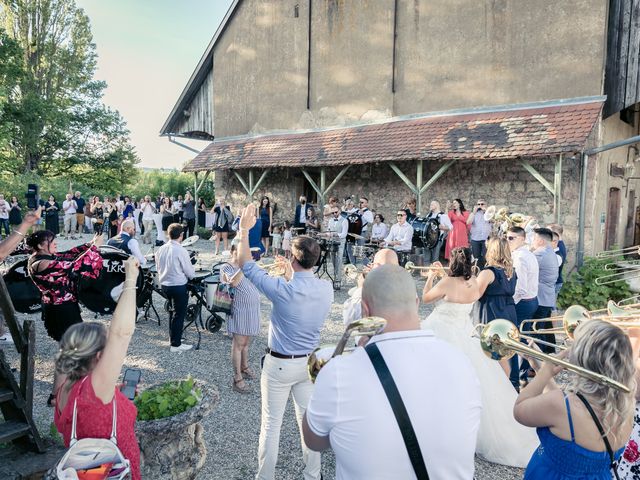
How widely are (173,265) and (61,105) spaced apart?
33823mm

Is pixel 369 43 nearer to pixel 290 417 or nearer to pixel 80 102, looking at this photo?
pixel 290 417

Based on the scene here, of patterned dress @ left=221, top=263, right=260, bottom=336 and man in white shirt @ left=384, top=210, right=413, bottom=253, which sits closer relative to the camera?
patterned dress @ left=221, top=263, right=260, bottom=336

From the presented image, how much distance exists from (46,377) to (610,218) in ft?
42.8

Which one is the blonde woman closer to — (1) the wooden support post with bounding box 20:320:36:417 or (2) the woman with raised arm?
(2) the woman with raised arm

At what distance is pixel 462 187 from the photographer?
42.3 ft

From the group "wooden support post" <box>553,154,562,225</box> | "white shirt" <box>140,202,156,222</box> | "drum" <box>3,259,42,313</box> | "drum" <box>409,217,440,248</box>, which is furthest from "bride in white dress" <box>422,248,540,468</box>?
"white shirt" <box>140,202,156,222</box>

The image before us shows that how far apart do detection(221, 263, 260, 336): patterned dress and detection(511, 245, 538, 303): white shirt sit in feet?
9.92

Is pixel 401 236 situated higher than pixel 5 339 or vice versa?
pixel 401 236

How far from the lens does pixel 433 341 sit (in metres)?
1.76

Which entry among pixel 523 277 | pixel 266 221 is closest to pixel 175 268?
pixel 523 277

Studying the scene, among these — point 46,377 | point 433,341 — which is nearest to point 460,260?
point 433,341

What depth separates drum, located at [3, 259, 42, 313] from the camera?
586 cm

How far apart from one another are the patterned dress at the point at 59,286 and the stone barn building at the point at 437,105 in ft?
30.0

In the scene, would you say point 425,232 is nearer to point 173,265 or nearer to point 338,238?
point 338,238
